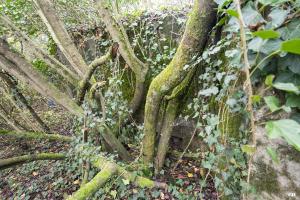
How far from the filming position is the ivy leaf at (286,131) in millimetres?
809

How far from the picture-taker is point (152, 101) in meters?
2.58

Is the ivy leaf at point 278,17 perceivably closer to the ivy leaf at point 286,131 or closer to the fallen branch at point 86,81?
the ivy leaf at point 286,131

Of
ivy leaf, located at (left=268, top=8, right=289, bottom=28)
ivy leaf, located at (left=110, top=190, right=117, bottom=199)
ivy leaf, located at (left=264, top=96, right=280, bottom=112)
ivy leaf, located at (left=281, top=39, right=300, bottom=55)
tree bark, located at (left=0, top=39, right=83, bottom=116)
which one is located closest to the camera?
ivy leaf, located at (left=281, top=39, right=300, bottom=55)

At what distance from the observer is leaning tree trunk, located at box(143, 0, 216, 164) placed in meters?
1.98

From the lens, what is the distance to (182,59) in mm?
2211

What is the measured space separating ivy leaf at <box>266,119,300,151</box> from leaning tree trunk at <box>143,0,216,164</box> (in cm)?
111

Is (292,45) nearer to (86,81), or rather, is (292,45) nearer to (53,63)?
(86,81)

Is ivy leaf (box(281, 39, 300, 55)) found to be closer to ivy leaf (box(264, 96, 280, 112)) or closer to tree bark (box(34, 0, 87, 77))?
ivy leaf (box(264, 96, 280, 112))

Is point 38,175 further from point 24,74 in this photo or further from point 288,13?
point 288,13

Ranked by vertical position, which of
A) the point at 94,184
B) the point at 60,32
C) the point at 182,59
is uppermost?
the point at 60,32

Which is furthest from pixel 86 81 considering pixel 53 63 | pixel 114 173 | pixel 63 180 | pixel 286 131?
pixel 286 131

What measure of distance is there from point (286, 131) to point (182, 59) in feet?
4.75

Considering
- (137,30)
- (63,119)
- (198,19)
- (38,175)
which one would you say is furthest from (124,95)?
(63,119)

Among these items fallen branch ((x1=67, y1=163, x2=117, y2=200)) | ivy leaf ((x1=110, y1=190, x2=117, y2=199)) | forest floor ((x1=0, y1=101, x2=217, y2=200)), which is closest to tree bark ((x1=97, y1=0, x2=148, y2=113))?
forest floor ((x1=0, y1=101, x2=217, y2=200))
